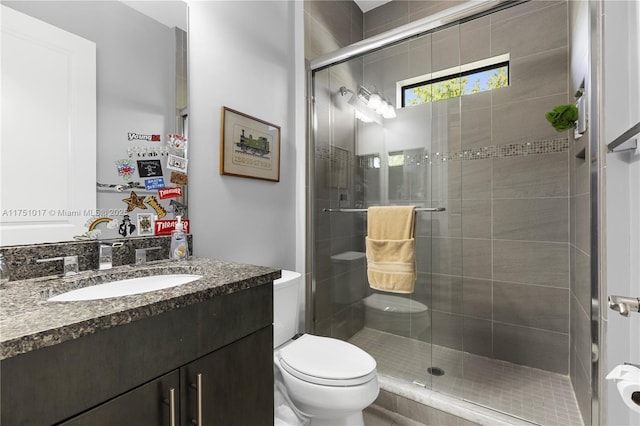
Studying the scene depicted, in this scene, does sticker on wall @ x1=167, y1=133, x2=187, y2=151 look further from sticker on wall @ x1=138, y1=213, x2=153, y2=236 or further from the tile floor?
the tile floor

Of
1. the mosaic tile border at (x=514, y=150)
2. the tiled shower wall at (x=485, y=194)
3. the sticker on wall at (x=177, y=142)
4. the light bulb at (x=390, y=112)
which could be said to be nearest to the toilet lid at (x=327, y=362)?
the tiled shower wall at (x=485, y=194)

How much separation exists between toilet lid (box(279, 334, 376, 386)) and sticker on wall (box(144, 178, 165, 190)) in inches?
36.8

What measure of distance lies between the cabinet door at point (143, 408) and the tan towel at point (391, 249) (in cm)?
132

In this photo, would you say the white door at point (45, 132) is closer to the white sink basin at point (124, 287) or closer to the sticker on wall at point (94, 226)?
the sticker on wall at point (94, 226)

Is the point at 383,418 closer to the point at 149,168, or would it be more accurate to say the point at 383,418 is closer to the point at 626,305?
the point at 626,305

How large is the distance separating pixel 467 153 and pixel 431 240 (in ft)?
2.85

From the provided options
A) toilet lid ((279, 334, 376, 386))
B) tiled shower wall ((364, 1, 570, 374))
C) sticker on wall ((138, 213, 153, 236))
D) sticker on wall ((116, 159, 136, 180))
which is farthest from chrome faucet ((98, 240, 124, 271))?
tiled shower wall ((364, 1, 570, 374))

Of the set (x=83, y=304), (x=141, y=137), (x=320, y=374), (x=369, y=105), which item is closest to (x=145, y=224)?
(x=141, y=137)

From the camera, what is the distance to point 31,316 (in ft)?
1.98

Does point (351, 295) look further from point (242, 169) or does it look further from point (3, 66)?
point (3, 66)

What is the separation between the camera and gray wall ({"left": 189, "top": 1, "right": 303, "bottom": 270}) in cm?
147

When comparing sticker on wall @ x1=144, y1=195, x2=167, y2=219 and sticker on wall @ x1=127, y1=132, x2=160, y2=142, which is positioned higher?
sticker on wall @ x1=127, y1=132, x2=160, y2=142

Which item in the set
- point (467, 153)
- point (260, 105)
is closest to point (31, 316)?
point (260, 105)

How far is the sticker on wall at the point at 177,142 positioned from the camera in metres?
1.34
